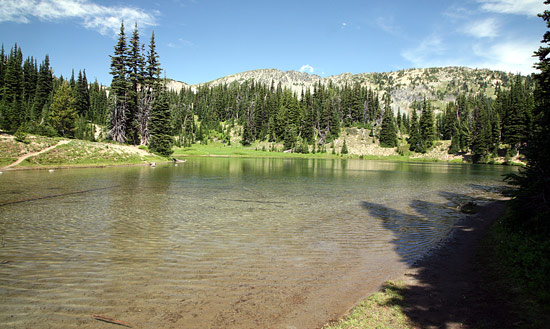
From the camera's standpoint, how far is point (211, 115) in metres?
163

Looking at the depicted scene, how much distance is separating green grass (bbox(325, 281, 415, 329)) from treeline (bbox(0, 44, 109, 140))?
2146 inches

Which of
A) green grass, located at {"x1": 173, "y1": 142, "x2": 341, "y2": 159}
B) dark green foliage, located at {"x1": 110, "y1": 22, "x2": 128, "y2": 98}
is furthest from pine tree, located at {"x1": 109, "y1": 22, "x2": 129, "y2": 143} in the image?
green grass, located at {"x1": 173, "y1": 142, "x2": 341, "y2": 159}

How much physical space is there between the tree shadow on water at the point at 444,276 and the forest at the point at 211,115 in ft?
156

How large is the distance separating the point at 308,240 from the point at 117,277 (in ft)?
23.9

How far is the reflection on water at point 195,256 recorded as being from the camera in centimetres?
660

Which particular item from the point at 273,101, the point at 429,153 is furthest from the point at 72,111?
the point at 429,153

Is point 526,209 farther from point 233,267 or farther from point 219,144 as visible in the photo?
point 219,144

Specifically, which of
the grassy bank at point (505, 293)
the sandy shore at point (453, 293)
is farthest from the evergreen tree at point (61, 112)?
the grassy bank at point (505, 293)

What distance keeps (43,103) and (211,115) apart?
75.5 metres

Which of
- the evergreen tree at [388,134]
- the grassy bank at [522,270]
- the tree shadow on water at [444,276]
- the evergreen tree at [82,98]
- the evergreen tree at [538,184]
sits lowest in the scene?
the tree shadow on water at [444,276]

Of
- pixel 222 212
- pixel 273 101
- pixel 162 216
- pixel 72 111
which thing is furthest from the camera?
pixel 273 101

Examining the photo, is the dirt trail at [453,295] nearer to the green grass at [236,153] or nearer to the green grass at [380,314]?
the green grass at [380,314]

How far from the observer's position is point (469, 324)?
606 centimetres

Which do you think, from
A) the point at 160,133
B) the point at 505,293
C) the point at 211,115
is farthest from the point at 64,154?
the point at 211,115
